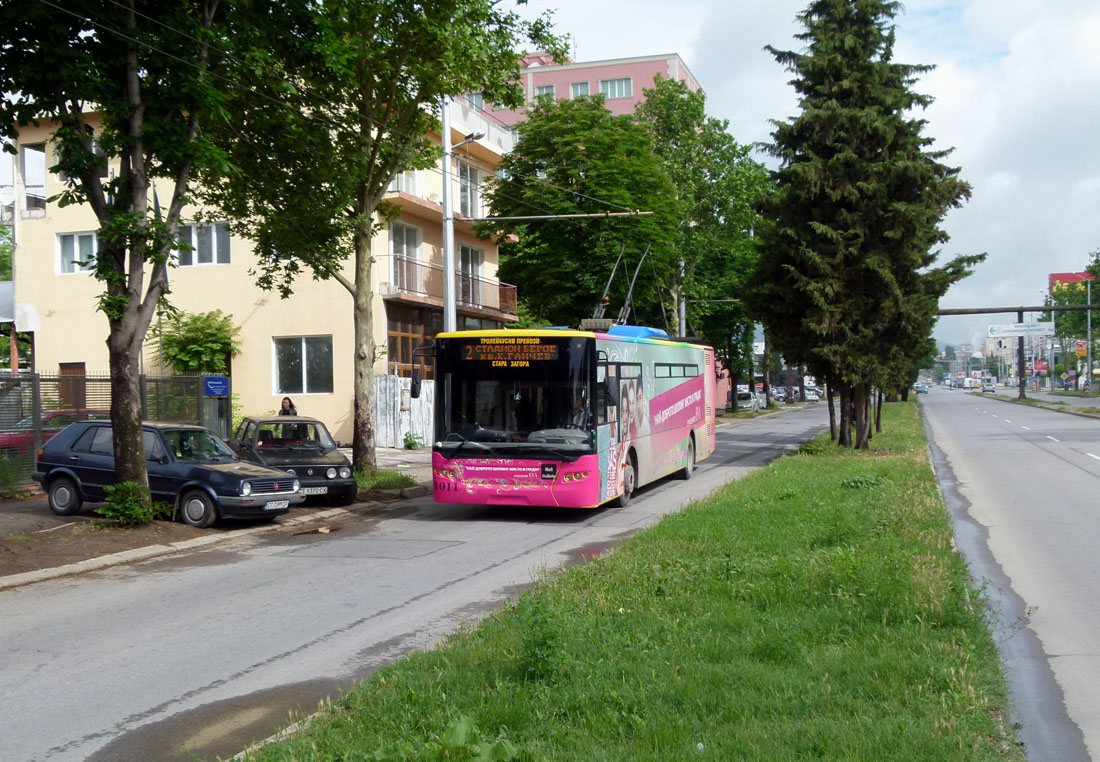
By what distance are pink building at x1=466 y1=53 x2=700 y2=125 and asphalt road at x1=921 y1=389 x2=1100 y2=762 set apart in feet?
182

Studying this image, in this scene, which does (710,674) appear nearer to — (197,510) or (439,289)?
(197,510)

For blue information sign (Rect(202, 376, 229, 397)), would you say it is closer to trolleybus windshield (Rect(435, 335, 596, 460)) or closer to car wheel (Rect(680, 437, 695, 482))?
trolleybus windshield (Rect(435, 335, 596, 460))

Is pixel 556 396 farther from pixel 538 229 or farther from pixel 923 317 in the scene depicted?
pixel 538 229

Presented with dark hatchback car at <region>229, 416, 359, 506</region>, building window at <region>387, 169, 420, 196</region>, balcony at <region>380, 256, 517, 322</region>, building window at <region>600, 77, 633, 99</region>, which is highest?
building window at <region>600, 77, 633, 99</region>

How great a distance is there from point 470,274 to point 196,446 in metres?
21.6

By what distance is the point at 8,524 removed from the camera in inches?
563

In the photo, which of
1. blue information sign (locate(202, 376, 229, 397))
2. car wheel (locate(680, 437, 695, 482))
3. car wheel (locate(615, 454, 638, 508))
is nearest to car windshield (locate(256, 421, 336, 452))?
car wheel (locate(615, 454, 638, 508))

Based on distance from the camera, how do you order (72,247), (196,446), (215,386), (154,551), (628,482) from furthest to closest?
(72,247), (215,386), (628,482), (196,446), (154,551)

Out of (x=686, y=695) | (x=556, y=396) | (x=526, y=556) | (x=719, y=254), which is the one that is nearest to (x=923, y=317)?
(x=556, y=396)

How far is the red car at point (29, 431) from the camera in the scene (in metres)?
17.8

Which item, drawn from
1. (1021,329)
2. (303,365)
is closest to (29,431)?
(303,365)

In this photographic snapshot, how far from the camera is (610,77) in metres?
76.9

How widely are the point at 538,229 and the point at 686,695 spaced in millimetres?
28929

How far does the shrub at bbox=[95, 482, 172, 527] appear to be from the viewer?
1298cm
